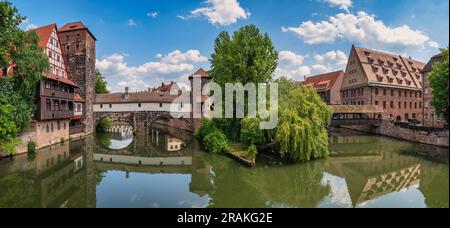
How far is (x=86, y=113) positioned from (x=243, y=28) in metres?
22.6

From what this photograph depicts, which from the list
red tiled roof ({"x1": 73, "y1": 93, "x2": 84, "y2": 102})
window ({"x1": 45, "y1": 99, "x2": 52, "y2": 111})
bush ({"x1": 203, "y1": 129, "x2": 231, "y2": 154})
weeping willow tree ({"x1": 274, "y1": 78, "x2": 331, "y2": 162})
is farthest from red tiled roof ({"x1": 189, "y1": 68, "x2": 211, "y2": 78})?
weeping willow tree ({"x1": 274, "y1": 78, "x2": 331, "y2": 162})

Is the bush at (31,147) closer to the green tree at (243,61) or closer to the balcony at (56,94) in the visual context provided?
the balcony at (56,94)

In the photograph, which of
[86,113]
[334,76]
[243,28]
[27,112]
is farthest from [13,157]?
[334,76]

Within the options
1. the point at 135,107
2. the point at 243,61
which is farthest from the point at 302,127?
the point at 135,107

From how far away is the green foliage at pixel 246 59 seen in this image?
22.0 meters

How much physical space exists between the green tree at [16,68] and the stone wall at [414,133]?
95.7 ft

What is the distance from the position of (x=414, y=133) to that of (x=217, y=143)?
19747 millimetres

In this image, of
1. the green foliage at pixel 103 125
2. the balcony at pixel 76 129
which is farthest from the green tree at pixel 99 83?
the balcony at pixel 76 129

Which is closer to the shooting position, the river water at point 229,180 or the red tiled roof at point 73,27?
the river water at point 229,180

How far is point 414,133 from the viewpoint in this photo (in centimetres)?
2636

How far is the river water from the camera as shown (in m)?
11.0
